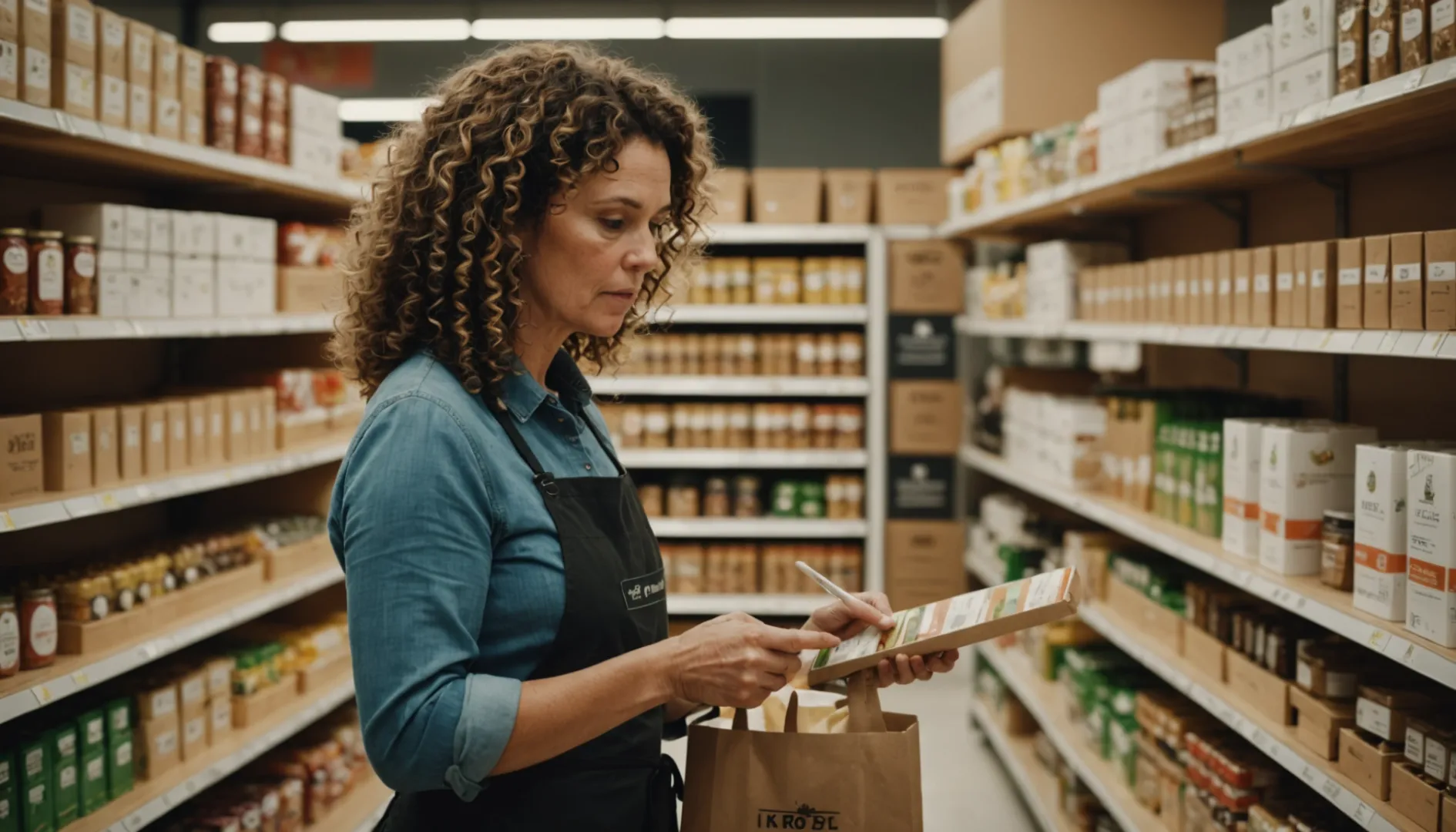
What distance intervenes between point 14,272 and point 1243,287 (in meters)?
2.72

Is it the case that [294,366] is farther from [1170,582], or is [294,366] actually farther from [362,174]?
[1170,582]

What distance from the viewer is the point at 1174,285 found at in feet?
10.1

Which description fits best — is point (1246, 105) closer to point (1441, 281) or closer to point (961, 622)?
point (1441, 281)

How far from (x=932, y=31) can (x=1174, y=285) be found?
212 inches

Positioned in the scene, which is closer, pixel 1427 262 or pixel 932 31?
pixel 1427 262

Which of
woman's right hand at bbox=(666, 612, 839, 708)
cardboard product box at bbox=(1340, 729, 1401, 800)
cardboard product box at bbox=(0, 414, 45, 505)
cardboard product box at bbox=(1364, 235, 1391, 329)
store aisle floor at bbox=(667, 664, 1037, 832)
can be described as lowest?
store aisle floor at bbox=(667, 664, 1037, 832)

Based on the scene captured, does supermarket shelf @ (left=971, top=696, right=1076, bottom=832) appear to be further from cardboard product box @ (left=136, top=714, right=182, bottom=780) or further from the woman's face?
the woman's face

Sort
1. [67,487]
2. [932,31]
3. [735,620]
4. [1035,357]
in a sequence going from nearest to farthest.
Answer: [735,620] → [67,487] → [1035,357] → [932,31]

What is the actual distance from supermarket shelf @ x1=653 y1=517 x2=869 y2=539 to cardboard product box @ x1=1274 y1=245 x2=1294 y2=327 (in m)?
3.69

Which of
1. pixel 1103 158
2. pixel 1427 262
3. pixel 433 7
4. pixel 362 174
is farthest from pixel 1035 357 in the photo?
pixel 433 7

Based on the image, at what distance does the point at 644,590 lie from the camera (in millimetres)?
1601

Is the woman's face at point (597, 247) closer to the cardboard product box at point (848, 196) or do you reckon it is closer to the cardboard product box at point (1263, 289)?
the cardboard product box at point (1263, 289)

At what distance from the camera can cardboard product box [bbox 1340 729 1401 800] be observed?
83.7 inches

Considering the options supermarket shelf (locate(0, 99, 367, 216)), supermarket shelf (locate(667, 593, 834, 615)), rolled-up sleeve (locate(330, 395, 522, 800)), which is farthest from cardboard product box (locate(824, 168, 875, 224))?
rolled-up sleeve (locate(330, 395, 522, 800))
